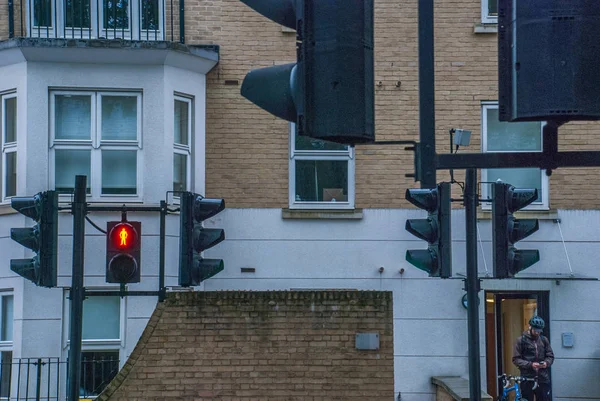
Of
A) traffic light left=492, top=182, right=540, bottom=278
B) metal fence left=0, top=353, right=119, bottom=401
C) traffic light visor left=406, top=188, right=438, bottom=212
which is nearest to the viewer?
traffic light left=492, top=182, right=540, bottom=278

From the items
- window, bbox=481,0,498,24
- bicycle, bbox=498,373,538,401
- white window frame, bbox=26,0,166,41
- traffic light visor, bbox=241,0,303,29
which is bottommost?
bicycle, bbox=498,373,538,401

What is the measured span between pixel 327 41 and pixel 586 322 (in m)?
14.0

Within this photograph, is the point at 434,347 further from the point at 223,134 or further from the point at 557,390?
the point at 223,134

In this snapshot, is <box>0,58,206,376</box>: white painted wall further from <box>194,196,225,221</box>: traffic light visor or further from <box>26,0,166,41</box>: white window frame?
<box>194,196,225,221</box>: traffic light visor

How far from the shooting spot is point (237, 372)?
11609 mm

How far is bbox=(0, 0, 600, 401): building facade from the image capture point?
1581 cm

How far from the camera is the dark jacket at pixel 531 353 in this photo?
15.1 m

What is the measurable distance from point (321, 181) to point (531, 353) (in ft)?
13.4

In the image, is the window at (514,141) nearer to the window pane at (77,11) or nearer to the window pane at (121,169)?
the window pane at (121,169)

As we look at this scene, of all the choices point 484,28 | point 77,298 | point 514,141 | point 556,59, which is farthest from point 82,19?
point 556,59

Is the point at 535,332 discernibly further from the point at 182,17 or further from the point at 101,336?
the point at 182,17

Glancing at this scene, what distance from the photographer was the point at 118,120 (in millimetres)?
16000

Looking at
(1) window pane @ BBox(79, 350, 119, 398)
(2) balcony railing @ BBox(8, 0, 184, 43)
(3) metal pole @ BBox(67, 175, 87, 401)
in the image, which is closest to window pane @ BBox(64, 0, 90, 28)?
(2) balcony railing @ BBox(8, 0, 184, 43)

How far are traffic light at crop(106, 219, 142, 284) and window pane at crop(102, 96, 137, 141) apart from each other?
195 inches
